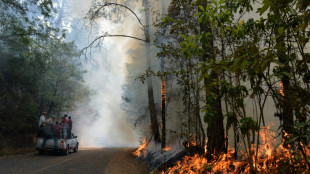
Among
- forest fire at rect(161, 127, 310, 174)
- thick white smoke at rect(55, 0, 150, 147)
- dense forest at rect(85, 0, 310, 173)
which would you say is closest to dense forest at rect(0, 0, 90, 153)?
dense forest at rect(85, 0, 310, 173)

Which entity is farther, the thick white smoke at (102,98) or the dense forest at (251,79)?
the thick white smoke at (102,98)

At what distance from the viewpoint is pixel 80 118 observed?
52.8 m

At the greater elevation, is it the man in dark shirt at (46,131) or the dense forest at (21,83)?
the dense forest at (21,83)

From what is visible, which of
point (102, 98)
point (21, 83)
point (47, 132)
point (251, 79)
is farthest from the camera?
point (102, 98)

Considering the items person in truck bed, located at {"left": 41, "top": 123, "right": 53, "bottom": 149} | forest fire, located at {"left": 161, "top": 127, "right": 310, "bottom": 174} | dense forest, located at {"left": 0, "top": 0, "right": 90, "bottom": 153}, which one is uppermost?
dense forest, located at {"left": 0, "top": 0, "right": 90, "bottom": 153}

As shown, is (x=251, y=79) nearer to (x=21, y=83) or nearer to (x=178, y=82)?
(x=178, y=82)

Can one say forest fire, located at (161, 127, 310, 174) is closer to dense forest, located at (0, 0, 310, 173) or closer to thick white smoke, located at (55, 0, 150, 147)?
dense forest, located at (0, 0, 310, 173)

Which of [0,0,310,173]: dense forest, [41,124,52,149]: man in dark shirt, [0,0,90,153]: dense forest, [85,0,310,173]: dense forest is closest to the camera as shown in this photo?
[85,0,310,173]: dense forest

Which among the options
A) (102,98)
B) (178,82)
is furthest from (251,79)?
(102,98)

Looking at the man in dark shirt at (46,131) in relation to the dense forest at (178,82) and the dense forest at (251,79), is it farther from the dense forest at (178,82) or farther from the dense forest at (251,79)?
the dense forest at (251,79)

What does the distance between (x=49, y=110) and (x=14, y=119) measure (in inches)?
186

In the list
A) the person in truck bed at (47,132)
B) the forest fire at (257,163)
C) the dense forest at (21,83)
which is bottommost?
the forest fire at (257,163)

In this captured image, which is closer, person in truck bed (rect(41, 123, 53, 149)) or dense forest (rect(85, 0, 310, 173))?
dense forest (rect(85, 0, 310, 173))

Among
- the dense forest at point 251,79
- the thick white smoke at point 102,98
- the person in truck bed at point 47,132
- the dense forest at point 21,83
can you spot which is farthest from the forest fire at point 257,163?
the thick white smoke at point 102,98
